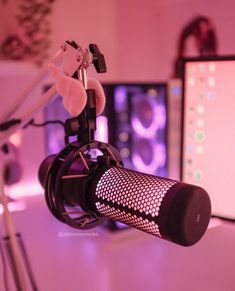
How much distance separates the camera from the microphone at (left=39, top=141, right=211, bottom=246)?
349mm

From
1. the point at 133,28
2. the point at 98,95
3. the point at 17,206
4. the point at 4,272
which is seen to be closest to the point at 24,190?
the point at 17,206

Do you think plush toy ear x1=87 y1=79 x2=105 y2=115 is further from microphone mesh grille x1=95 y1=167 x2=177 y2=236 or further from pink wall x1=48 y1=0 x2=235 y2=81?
pink wall x1=48 y1=0 x2=235 y2=81

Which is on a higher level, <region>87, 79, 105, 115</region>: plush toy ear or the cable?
<region>87, 79, 105, 115</region>: plush toy ear

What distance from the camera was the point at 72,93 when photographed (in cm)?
44

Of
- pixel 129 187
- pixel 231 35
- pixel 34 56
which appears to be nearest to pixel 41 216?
pixel 129 187

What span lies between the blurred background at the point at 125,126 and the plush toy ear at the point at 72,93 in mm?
369

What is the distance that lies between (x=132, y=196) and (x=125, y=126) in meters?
0.72

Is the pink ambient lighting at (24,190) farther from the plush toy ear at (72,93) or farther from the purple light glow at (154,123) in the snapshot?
the plush toy ear at (72,93)

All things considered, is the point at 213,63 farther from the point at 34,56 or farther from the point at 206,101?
the point at 34,56

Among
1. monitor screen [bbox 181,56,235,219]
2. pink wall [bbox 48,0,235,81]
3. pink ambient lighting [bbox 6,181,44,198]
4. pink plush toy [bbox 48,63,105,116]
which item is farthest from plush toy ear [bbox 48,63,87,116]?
pink wall [bbox 48,0,235,81]

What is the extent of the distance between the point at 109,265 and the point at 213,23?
144cm

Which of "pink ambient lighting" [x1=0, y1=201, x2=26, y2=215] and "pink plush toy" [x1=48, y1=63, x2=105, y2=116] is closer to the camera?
"pink plush toy" [x1=48, y1=63, x2=105, y2=116]

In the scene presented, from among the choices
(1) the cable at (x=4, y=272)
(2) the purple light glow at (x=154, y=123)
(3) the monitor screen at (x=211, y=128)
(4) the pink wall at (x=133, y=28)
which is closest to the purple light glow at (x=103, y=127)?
(2) the purple light glow at (x=154, y=123)

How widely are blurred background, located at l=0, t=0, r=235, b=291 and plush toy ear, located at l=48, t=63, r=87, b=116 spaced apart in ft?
1.21
